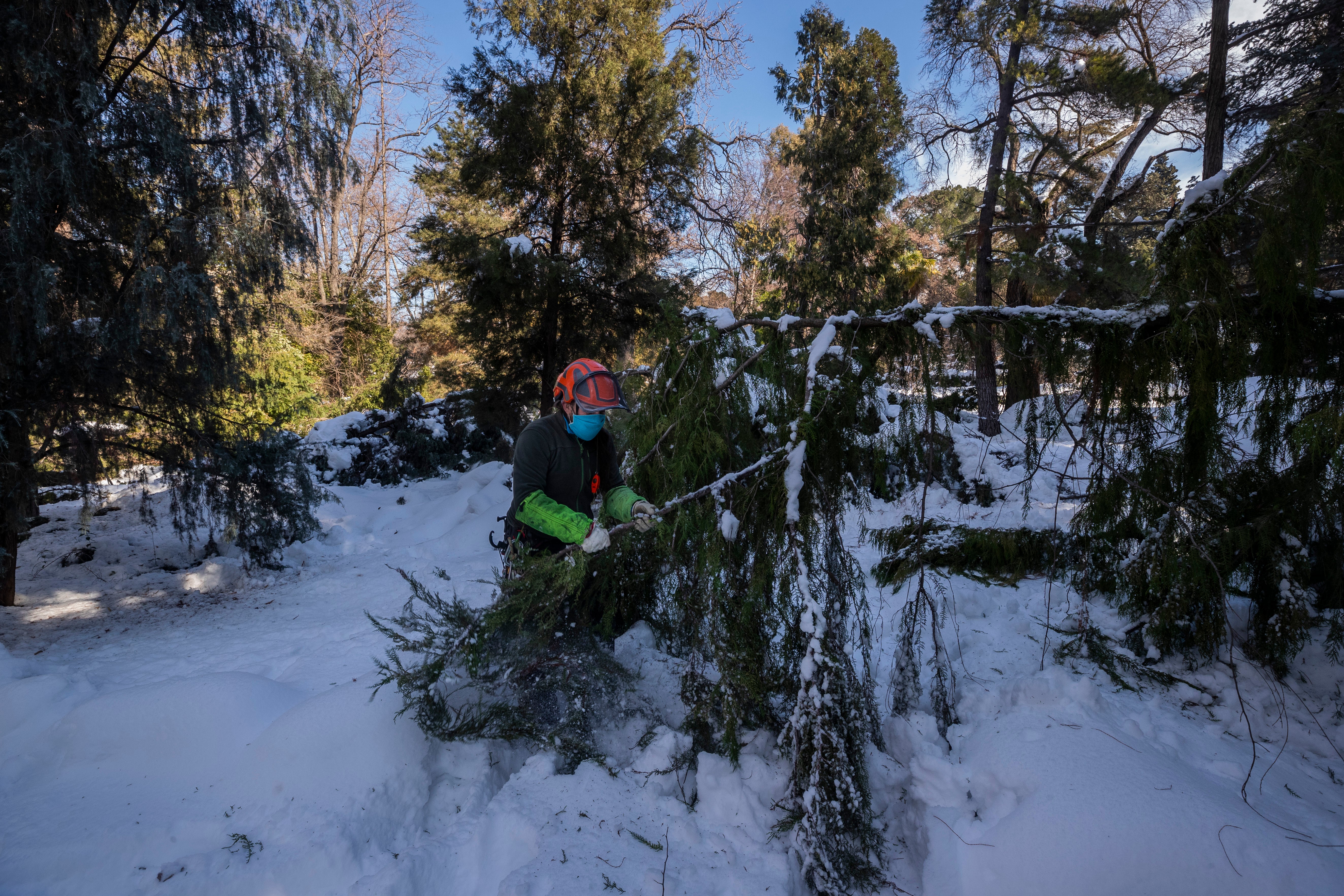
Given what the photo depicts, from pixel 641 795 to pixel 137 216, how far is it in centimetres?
605

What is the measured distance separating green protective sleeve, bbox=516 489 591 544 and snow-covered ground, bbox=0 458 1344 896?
3.58ft

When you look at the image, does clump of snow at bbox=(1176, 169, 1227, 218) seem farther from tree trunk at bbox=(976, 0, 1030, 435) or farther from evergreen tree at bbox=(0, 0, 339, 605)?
tree trunk at bbox=(976, 0, 1030, 435)

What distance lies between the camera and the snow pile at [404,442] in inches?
416

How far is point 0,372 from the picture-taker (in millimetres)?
4316

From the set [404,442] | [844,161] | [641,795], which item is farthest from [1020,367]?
[404,442]

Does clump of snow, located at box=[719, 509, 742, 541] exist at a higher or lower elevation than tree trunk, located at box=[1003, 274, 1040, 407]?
lower

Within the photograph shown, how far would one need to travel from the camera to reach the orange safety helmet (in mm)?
3059

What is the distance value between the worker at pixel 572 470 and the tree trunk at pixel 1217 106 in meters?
7.78

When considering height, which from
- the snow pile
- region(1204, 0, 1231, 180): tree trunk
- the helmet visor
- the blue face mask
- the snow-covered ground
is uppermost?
region(1204, 0, 1231, 180): tree trunk

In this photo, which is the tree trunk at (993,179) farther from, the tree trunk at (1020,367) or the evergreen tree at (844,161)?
the tree trunk at (1020,367)

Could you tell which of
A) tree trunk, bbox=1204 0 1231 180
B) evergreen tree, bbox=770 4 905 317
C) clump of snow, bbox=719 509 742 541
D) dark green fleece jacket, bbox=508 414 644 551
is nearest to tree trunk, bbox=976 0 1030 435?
evergreen tree, bbox=770 4 905 317

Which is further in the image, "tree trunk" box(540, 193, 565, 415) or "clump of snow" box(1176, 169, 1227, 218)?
"tree trunk" box(540, 193, 565, 415)

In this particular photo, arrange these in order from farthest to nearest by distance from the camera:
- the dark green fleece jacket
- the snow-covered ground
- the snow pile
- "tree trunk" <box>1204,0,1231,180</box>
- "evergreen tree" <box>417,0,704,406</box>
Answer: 1. the snow pile
2. "evergreen tree" <box>417,0,704,406</box>
3. "tree trunk" <box>1204,0,1231,180</box>
4. the dark green fleece jacket
5. the snow-covered ground

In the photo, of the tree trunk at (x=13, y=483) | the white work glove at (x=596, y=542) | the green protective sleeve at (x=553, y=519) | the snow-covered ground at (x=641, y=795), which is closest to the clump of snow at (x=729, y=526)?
the white work glove at (x=596, y=542)
